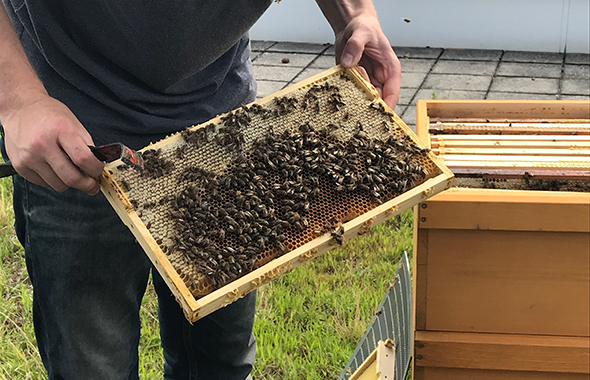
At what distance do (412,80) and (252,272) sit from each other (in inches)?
189

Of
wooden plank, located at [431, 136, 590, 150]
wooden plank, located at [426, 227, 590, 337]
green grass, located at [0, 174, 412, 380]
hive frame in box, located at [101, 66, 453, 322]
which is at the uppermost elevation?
wooden plank, located at [431, 136, 590, 150]

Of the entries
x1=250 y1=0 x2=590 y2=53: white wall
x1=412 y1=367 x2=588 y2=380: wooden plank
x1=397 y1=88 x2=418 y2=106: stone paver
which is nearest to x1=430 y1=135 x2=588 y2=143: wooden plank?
x1=412 y1=367 x2=588 y2=380: wooden plank

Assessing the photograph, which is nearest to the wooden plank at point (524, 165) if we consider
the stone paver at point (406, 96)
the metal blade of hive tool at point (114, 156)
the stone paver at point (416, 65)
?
the metal blade of hive tool at point (114, 156)

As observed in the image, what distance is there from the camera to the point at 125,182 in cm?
174

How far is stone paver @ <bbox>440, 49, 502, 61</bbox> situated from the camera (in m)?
6.38

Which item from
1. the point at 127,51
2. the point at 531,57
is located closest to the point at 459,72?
the point at 531,57

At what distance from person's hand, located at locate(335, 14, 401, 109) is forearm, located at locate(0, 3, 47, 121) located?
1023 millimetres

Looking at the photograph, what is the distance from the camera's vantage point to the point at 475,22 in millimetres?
6473

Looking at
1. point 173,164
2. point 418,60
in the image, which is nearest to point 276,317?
point 173,164

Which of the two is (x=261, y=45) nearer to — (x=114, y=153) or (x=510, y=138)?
(x=510, y=138)

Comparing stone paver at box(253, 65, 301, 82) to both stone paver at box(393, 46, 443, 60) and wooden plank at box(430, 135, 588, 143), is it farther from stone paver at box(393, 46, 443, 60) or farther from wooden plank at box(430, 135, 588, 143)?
wooden plank at box(430, 135, 588, 143)

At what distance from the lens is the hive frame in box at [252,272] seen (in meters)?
1.50

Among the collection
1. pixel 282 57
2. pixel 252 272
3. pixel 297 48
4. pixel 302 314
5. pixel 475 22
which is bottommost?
pixel 302 314

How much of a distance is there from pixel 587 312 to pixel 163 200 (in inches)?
60.1
